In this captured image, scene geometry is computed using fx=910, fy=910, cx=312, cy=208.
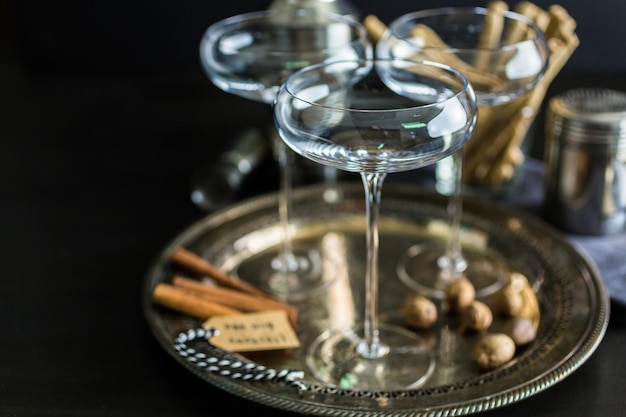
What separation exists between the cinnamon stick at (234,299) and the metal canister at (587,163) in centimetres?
33

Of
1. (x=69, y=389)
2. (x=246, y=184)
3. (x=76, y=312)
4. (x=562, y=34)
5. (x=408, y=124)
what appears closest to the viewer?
(x=408, y=124)

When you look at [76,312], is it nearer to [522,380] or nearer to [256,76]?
[256,76]

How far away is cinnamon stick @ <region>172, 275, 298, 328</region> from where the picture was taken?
87cm

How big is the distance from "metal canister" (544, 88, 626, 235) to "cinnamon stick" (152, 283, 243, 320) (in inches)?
15.4

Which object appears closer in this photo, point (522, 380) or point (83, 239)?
point (522, 380)

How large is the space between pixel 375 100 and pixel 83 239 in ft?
1.35

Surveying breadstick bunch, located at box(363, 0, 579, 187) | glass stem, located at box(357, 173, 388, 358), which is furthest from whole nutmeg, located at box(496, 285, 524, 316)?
breadstick bunch, located at box(363, 0, 579, 187)

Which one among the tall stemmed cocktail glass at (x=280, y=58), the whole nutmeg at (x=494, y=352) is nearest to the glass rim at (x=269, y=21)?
the tall stemmed cocktail glass at (x=280, y=58)

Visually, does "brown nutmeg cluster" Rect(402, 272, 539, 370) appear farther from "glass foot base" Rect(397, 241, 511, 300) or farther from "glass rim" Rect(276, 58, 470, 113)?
"glass rim" Rect(276, 58, 470, 113)

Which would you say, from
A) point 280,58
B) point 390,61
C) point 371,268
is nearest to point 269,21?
point 280,58

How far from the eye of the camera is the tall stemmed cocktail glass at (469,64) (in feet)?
2.81

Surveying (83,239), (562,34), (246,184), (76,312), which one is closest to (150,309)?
(76,312)

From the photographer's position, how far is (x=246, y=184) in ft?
3.69

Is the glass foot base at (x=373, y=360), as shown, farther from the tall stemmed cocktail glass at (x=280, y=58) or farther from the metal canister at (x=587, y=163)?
the metal canister at (x=587, y=163)
